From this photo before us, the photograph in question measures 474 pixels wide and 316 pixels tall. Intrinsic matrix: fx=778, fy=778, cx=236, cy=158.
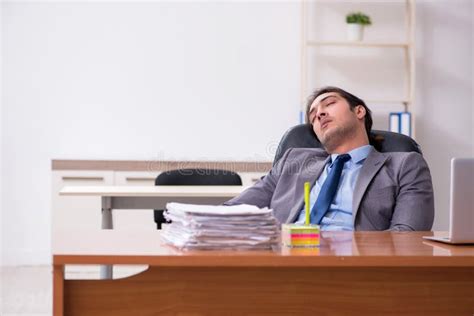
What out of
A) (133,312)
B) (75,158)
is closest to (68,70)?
(75,158)

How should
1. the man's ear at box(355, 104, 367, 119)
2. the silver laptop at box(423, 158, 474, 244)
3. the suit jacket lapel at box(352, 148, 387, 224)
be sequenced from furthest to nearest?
the man's ear at box(355, 104, 367, 119) → the suit jacket lapel at box(352, 148, 387, 224) → the silver laptop at box(423, 158, 474, 244)

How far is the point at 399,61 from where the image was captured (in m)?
6.04

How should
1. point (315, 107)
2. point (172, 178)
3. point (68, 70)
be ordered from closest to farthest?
point (315, 107) → point (172, 178) → point (68, 70)

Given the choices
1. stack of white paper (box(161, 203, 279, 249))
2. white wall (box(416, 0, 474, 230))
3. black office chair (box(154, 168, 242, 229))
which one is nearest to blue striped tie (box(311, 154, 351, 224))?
stack of white paper (box(161, 203, 279, 249))

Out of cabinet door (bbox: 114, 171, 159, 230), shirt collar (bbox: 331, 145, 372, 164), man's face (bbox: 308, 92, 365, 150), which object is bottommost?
cabinet door (bbox: 114, 171, 159, 230)

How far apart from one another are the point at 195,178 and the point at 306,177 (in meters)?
1.63

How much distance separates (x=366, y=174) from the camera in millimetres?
2752

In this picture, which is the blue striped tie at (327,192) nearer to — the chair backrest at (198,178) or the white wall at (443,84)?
the chair backrest at (198,178)

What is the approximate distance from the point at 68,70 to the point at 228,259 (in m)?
4.48

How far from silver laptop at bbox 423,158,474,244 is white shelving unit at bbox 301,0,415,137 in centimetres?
391

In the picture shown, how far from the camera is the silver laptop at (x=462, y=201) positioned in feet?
6.01

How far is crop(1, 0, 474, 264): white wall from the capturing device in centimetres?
581

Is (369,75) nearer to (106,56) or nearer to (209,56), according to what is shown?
(209,56)

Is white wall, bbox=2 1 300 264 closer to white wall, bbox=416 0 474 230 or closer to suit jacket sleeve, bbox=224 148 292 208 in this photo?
white wall, bbox=416 0 474 230
